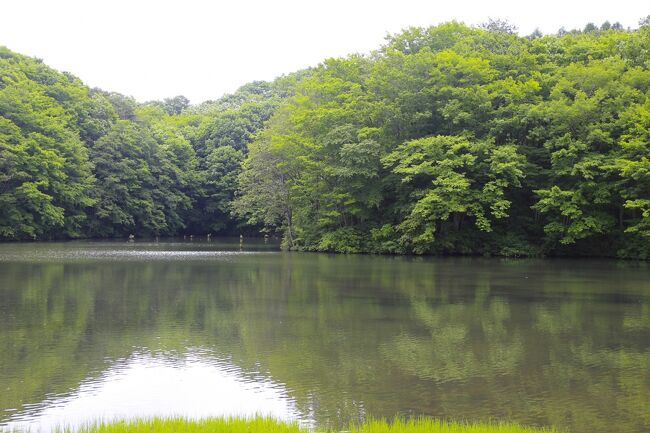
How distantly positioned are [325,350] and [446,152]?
2885cm

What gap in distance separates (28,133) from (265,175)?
21.4 meters

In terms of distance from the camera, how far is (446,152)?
39.2 metres

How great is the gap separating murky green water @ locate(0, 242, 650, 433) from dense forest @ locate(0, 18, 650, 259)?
15228mm

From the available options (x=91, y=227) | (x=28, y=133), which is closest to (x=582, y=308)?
(x=28, y=133)

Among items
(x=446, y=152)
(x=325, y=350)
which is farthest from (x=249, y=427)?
(x=446, y=152)

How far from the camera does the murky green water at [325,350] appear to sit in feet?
27.7

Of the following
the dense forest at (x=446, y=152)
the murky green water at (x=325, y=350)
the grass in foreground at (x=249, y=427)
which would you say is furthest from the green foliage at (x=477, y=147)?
the grass in foreground at (x=249, y=427)

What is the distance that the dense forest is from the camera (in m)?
37.9

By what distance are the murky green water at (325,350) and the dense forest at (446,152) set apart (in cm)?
1523

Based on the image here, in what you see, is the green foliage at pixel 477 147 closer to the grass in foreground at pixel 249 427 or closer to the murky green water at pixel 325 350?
the murky green water at pixel 325 350

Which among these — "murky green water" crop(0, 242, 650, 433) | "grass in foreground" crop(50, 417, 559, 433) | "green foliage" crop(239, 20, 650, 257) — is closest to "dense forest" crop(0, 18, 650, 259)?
"green foliage" crop(239, 20, 650, 257)

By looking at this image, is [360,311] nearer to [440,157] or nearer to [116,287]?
[116,287]

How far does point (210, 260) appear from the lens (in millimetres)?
35562

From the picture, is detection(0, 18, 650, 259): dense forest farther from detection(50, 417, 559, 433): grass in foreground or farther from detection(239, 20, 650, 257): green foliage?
detection(50, 417, 559, 433): grass in foreground
